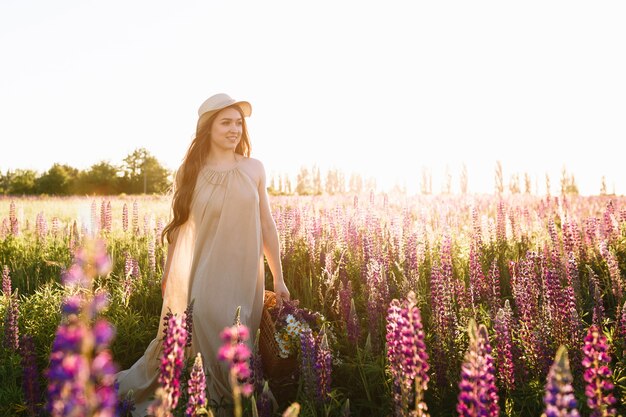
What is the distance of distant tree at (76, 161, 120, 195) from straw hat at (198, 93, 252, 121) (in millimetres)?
60558

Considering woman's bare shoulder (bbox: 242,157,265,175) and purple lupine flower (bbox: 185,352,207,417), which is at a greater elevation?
woman's bare shoulder (bbox: 242,157,265,175)

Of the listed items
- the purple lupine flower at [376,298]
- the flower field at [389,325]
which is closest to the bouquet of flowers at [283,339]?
the flower field at [389,325]

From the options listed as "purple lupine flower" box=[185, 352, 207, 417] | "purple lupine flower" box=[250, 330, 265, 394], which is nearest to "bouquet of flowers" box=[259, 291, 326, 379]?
"purple lupine flower" box=[250, 330, 265, 394]

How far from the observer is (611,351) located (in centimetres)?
343

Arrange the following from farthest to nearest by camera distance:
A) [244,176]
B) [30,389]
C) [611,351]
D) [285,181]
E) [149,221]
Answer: [285,181], [149,221], [244,176], [611,351], [30,389]

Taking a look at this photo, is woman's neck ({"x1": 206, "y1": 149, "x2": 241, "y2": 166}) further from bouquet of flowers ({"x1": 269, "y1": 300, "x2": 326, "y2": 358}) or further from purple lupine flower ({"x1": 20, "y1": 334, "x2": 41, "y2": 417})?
purple lupine flower ({"x1": 20, "y1": 334, "x2": 41, "y2": 417})

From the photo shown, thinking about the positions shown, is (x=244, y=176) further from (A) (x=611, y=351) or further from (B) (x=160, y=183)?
(B) (x=160, y=183)

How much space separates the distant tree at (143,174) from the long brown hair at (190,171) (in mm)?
Answer: 60807

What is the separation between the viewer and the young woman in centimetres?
363

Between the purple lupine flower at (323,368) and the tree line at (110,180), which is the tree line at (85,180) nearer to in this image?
the tree line at (110,180)

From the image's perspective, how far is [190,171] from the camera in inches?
163

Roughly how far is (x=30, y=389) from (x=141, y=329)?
2229mm

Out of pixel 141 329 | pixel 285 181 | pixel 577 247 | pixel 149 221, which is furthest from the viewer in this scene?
pixel 285 181

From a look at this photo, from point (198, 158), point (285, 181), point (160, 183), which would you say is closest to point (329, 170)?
point (285, 181)
